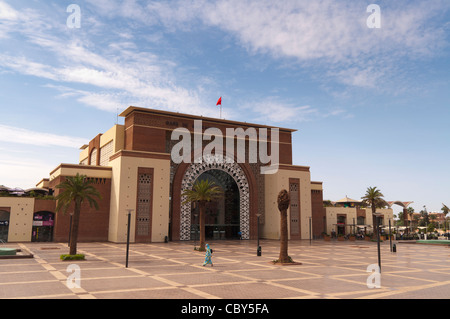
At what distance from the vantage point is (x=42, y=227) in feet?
136

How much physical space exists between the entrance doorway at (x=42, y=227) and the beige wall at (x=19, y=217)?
485 mm

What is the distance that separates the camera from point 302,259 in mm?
27906

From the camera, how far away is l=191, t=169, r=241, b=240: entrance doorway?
49656 mm

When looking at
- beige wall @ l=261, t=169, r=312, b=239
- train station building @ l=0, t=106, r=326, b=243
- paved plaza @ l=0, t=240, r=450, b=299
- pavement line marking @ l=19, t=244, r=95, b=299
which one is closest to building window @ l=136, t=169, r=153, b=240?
train station building @ l=0, t=106, r=326, b=243

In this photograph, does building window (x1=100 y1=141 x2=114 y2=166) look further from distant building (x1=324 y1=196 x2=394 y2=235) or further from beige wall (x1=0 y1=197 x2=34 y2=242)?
distant building (x1=324 y1=196 x2=394 y2=235)

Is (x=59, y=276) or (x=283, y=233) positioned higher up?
(x=283, y=233)

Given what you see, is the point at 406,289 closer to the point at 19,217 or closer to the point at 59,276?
the point at 59,276

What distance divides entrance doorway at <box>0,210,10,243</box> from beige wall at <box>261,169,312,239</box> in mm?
32309

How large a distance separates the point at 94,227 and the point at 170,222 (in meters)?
8.88

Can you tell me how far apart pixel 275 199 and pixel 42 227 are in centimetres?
2969

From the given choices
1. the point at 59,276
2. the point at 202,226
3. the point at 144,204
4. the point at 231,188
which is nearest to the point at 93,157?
the point at 144,204

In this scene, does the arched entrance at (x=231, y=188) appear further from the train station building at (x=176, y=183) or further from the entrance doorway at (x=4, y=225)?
the entrance doorway at (x=4, y=225)

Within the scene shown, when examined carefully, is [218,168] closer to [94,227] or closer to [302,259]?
[94,227]

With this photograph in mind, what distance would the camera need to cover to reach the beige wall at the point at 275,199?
50938 millimetres
